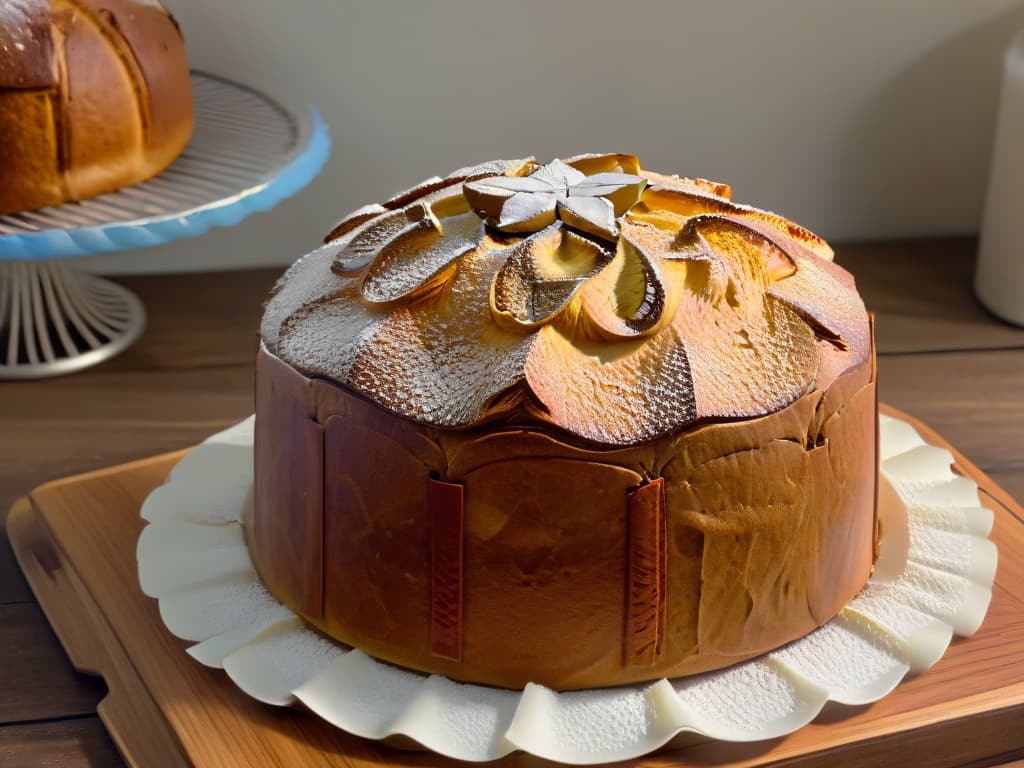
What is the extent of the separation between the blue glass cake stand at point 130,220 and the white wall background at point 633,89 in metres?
0.07

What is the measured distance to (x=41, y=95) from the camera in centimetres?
86

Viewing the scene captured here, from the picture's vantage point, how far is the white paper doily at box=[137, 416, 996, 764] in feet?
1.92

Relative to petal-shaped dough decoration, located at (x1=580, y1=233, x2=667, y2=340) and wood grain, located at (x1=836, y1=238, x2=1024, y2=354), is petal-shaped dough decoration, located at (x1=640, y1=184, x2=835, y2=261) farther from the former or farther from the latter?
wood grain, located at (x1=836, y1=238, x2=1024, y2=354)

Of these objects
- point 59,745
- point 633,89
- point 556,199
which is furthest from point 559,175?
point 633,89

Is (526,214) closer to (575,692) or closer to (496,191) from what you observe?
(496,191)

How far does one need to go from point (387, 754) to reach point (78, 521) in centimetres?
27

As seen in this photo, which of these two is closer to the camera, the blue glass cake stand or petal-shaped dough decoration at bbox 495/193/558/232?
petal-shaped dough decoration at bbox 495/193/558/232

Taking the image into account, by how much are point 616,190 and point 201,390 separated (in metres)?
Result: 0.44

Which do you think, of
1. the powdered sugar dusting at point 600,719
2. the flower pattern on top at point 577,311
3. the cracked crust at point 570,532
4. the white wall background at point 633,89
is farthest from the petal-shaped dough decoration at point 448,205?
the white wall background at point 633,89

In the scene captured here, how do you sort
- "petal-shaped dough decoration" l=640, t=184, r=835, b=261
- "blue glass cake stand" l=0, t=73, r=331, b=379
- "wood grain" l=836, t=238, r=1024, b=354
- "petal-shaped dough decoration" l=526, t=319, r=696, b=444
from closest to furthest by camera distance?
"petal-shaped dough decoration" l=526, t=319, r=696, b=444, "petal-shaped dough decoration" l=640, t=184, r=835, b=261, "blue glass cake stand" l=0, t=73, r=331, b=379, "wood grain" l=836, t=238, r=1024, b=354

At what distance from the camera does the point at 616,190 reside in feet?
2.15

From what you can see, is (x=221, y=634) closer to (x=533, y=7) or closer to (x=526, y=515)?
(x=526, y=515)

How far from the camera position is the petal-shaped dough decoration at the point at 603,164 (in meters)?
0.70

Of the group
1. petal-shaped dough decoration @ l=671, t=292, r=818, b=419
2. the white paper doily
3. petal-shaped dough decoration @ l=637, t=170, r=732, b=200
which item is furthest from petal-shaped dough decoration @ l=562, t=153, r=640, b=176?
the white paper doily
